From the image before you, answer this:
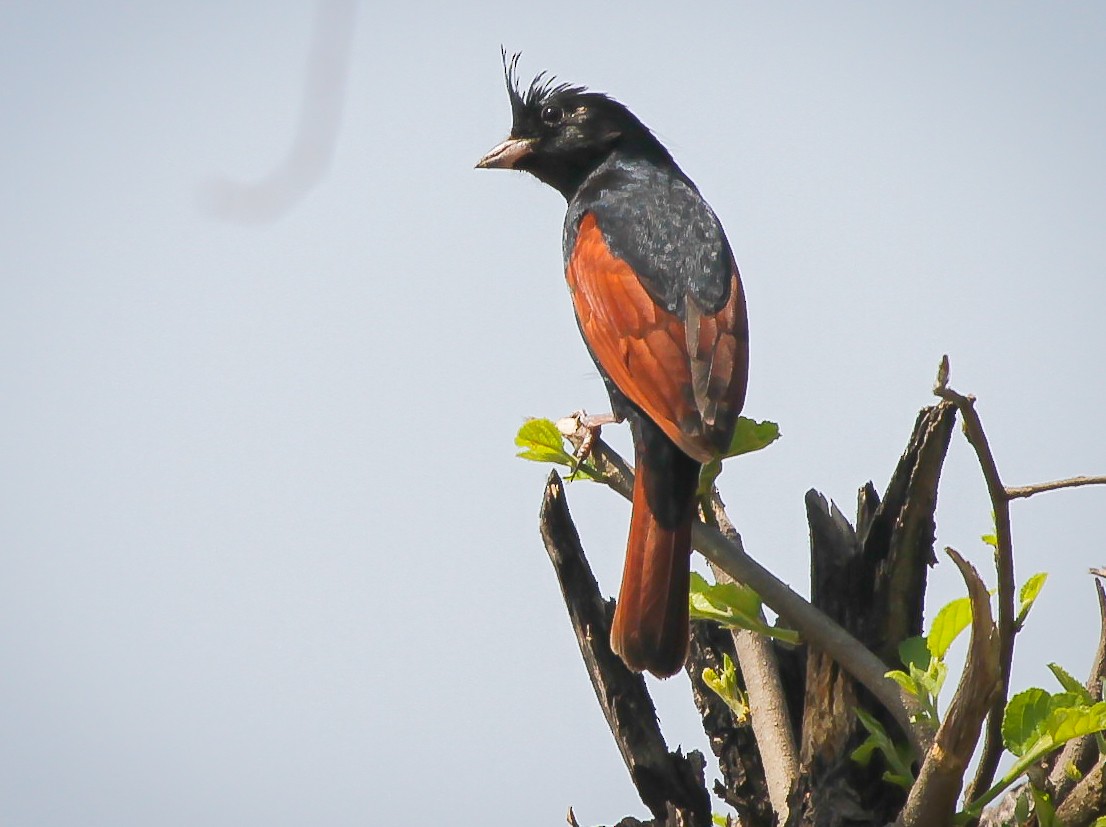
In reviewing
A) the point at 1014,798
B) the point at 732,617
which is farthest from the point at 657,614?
the point at 1014,798

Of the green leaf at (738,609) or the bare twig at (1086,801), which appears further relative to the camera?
the green leaf at (738,609)

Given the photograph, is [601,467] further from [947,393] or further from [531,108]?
[531,108]

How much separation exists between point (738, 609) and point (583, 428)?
0.86 meters

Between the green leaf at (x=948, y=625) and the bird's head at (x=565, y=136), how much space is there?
257 centimetres

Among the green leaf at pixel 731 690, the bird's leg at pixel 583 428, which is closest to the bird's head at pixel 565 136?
the bird's leg at pixel 583 428

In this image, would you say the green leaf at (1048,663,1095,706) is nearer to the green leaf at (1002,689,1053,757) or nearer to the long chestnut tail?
the green leaf at (1002,689,1053,757)

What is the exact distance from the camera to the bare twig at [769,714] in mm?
2730

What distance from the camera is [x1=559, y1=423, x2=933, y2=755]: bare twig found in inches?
97.3

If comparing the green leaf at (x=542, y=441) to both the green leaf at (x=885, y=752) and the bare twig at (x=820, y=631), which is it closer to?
the bare twig at (x=820, y=631)

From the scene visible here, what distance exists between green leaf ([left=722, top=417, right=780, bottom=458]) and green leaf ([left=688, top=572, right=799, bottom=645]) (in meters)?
0.43

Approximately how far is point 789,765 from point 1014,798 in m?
0.46

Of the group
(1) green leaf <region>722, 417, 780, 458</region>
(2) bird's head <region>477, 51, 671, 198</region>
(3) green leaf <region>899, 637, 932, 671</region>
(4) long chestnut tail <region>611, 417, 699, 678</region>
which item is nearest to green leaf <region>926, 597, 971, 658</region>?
(3) green leaf <region>899, 637, 932, 671</region>

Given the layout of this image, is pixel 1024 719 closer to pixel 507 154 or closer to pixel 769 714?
→ pixel 769 714

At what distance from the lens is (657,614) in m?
2.90
